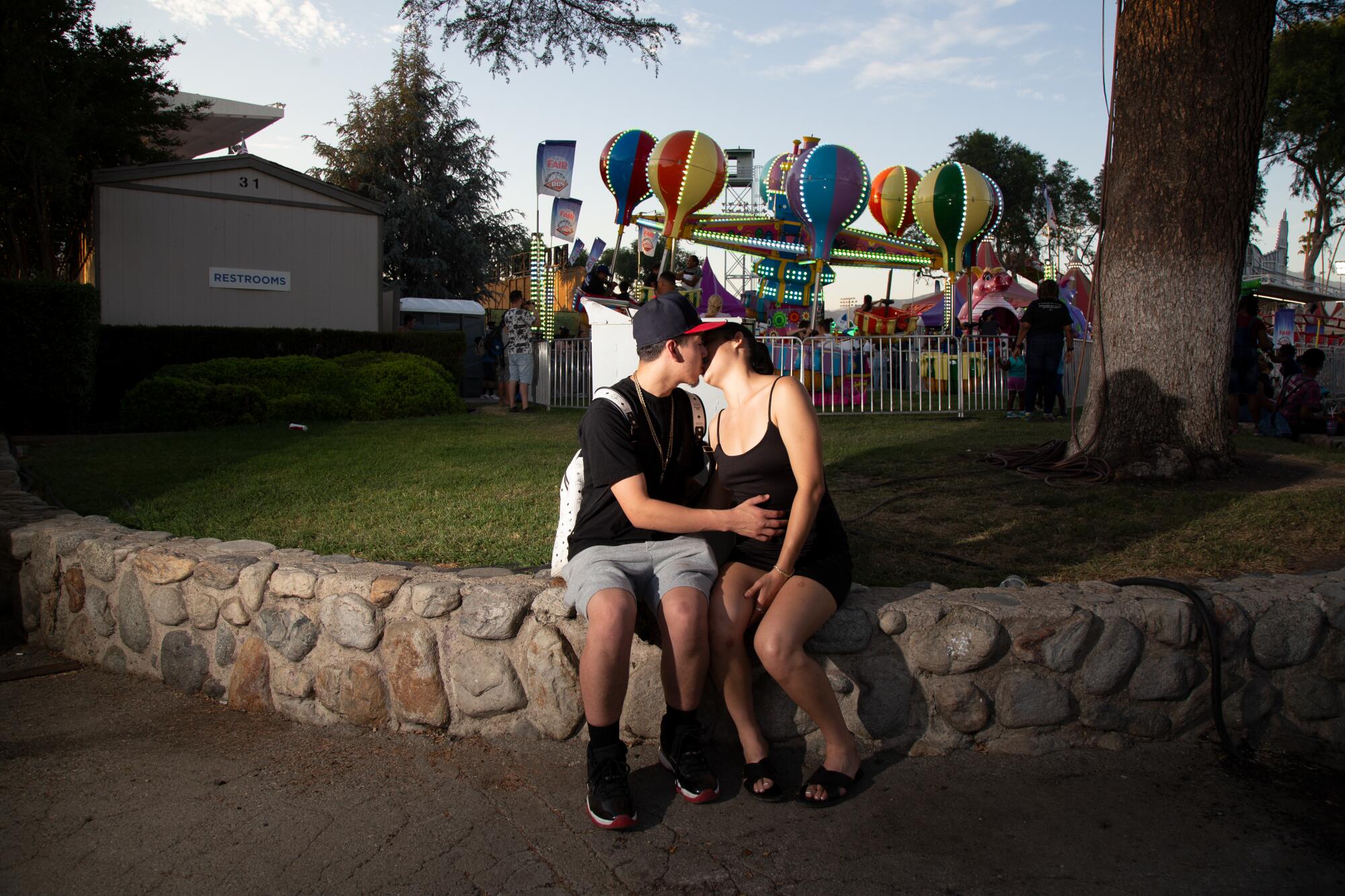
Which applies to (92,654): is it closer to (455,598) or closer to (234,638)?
(234,638)

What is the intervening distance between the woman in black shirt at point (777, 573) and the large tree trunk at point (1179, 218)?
3874 millimetres

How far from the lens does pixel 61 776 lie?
10.4 ft

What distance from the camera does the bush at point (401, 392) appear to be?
11.9 metres

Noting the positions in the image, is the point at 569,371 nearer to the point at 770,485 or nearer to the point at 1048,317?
the point at 1048,317

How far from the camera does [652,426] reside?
329 cm

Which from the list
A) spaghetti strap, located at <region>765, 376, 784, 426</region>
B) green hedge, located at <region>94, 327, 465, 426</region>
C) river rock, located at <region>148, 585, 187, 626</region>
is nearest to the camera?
spaghetti strap, located at <region>765, 376, 784, 426</region>

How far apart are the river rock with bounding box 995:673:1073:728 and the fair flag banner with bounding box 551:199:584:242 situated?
56.0ft

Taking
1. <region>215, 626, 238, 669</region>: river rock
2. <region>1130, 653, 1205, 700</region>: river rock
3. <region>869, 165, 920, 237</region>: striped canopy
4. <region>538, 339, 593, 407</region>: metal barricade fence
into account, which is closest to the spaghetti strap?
<region>1130, 653, 1205, 700</region>: river rock

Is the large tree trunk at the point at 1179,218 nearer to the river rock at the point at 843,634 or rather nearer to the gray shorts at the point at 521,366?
the river rock at the point at 843,634

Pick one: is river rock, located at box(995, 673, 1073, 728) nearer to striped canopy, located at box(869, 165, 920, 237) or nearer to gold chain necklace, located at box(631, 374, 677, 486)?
gold chain necklace, located at box(631, 374, 677, 486)

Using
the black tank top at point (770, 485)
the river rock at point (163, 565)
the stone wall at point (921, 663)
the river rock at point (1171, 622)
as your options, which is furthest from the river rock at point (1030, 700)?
the river rock at point (163, 565)

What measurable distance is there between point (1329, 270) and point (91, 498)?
60.2 m

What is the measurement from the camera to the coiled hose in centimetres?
330

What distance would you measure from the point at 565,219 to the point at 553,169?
1.71 meters
